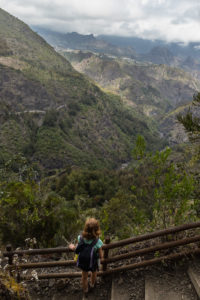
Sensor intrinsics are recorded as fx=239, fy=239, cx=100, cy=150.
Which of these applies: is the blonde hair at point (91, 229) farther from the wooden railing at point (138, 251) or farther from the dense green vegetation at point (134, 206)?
the dense green vegetation at point (134, 206)

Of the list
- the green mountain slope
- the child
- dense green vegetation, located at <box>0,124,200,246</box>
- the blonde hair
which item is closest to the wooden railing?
the child

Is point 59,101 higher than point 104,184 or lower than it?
higher

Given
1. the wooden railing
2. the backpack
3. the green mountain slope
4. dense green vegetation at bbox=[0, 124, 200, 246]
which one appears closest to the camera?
the wooden railing

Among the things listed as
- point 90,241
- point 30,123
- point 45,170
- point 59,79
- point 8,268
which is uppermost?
point 59,79

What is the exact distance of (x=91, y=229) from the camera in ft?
16.5

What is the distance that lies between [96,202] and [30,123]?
254 ft

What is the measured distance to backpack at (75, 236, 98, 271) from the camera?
5102mm

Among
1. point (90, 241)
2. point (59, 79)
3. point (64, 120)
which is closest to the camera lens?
point (90, 241)

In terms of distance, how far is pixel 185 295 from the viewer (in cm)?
469

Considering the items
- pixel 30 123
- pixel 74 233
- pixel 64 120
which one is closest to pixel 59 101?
pixel 64 120

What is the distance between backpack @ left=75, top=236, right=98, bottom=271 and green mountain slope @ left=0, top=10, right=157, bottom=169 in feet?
268

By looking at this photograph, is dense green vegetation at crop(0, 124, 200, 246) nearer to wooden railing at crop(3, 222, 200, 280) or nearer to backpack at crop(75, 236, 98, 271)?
wooden railing at crop(3, 222, 200, 280)

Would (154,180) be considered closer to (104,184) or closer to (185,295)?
(185,295)

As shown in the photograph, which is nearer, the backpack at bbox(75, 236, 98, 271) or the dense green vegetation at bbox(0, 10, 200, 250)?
the backpack at bbox(75, 236, 98, 271)
